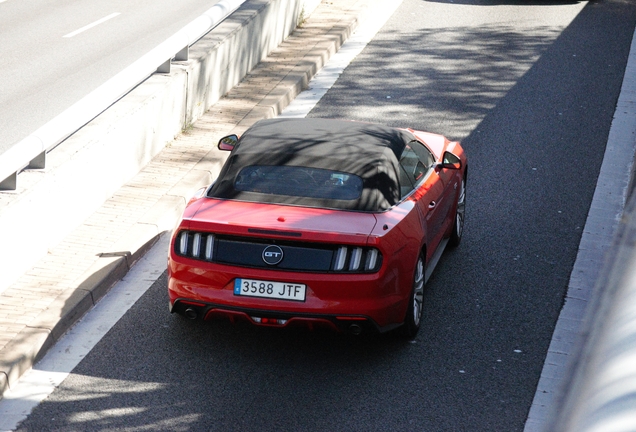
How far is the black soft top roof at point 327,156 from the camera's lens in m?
6.03

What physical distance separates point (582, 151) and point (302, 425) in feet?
21.9

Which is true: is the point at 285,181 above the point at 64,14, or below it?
above

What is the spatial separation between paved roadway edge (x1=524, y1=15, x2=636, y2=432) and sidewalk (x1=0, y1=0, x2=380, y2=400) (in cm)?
318

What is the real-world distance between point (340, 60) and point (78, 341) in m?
8.85

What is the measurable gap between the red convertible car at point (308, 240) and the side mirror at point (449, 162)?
599mm

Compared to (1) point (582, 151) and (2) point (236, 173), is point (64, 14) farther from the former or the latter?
(2) point (236, 173)

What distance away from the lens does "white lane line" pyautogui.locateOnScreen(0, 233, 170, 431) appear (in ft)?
17.4

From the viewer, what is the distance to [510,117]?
11.8 meters

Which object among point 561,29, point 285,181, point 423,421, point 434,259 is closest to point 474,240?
point 434,259

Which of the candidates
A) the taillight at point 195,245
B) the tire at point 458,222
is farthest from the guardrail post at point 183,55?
the taillight at point 195,245

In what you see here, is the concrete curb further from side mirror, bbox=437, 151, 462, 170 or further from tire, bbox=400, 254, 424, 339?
side mirror, bbox=437, 151, 462, 170

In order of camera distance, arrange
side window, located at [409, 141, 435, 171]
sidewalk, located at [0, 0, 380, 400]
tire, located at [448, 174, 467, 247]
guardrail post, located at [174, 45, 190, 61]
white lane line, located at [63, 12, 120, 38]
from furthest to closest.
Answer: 1. white lane line, located at [63, 12, 120, 38]
2. guardrail post, located at [174, 45, 190, 61]
3. tire, located at [448, 174, 467, 247]
4. side window, located at [409, 141, 435, 171]
5. sidewalk, located at [0, 0, 380, 400]

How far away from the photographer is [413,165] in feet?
22.5

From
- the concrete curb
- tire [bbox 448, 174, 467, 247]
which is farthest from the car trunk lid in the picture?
tire [bbox 448, 174, 467, 247]
